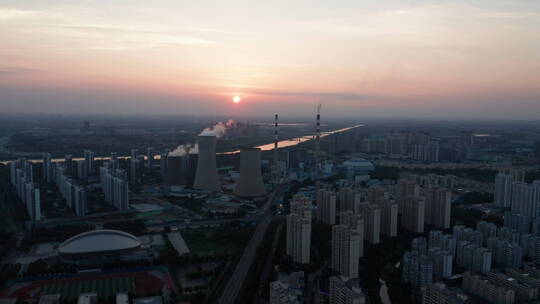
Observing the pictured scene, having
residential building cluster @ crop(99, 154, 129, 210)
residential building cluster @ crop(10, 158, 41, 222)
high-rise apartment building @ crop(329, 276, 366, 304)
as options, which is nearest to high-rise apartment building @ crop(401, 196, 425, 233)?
high-rise apartment building @ crop(329, 276, 366, 304)

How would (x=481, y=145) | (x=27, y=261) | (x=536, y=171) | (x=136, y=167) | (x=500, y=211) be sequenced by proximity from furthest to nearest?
(x=481, y=145)
(x=536, y=171)
(x=136, y=167)
(x=500, y=211)
(x=27, y=261)

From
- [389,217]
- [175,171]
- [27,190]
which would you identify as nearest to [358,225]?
[389,217]

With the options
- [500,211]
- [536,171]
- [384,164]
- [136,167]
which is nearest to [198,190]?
[136,167]

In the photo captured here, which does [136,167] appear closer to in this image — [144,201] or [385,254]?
[144,201]

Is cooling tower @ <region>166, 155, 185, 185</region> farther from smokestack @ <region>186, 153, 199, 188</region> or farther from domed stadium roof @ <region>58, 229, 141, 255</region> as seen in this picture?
domed stadium roof @ <region>58, 229, 141, 255</region>

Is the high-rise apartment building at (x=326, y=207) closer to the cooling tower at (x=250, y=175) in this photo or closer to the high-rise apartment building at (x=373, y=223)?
the high-rise apartment building at (x=373, y=223)

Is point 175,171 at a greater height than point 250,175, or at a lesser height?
lesser

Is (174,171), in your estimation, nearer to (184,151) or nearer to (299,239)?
(184,151)
